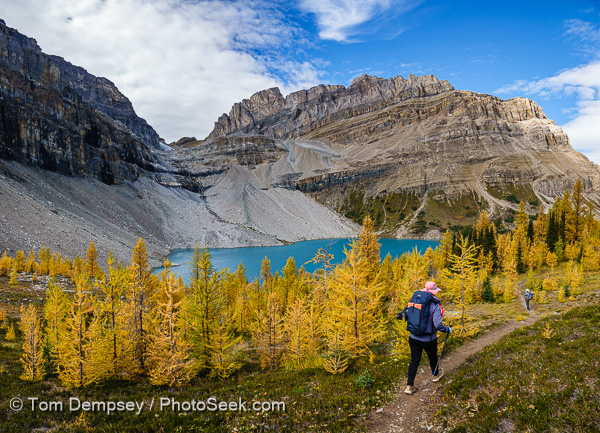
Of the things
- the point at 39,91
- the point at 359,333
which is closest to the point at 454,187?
the point at 359,333

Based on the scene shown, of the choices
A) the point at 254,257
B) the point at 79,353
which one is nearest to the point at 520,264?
the point at 79,353

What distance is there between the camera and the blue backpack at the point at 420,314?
8233mm

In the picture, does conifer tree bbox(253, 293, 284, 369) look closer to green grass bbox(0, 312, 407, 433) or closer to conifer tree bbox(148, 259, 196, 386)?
conifer tree bbox(148, 259, 196, 386)

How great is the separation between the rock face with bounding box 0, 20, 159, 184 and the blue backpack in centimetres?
13003

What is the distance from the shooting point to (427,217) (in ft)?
588

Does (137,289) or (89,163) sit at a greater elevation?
(89,163)

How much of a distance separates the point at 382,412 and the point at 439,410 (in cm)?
159

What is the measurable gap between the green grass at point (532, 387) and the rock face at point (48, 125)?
432 ft

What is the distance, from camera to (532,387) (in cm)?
694

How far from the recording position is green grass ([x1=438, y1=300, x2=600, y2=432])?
18.3 ft

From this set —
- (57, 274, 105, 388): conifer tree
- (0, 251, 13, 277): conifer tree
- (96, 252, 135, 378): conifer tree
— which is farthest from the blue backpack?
(0, 251, 13, 277): conifer tree

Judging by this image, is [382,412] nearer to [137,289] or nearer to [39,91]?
[137,289]

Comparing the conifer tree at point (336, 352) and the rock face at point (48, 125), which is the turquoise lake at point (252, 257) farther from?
the rock face at point (48, 125)

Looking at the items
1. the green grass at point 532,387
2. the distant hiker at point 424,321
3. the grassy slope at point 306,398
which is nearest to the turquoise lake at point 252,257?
the grassy slope at point 306,398
